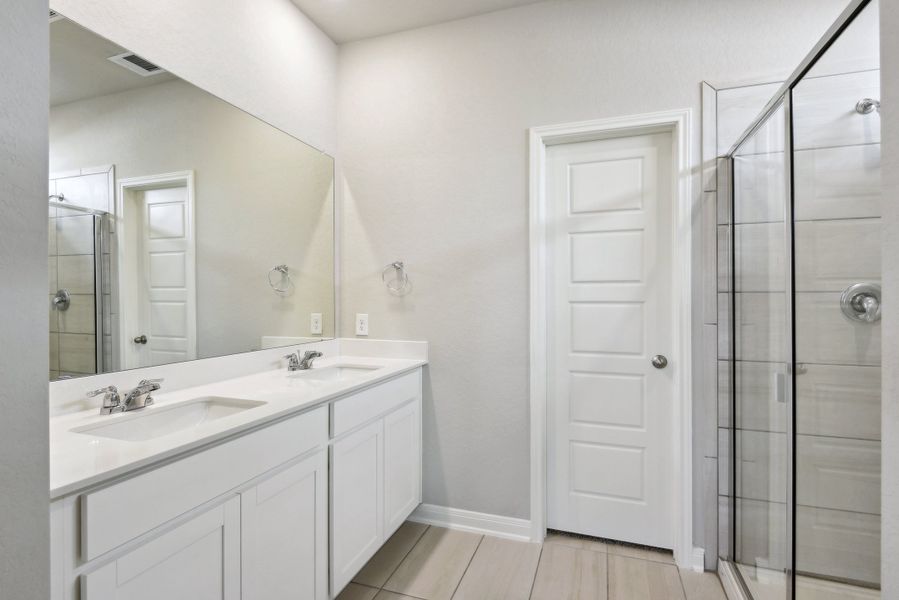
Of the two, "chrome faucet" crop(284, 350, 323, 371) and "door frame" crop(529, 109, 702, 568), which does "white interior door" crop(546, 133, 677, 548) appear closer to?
"door frame" crop(529, 109, 702, 568)

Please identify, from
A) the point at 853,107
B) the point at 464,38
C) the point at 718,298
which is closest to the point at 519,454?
the point at 718,298

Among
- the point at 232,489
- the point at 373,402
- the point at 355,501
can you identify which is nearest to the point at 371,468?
the point at 355,501

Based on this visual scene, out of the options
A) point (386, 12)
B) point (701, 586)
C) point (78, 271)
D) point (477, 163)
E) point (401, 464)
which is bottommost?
point (701, 586)

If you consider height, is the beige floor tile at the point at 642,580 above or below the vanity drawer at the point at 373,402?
below

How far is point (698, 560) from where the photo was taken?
77.8 inches

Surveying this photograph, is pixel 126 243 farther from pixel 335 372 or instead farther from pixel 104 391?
pixel 335 372

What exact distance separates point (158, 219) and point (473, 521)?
2019mm

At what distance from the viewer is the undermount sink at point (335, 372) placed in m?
2.08

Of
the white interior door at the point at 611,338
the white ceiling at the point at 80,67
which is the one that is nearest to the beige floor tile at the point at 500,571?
the white interior door at the point at 611,338

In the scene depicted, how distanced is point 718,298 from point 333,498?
6.04 feet

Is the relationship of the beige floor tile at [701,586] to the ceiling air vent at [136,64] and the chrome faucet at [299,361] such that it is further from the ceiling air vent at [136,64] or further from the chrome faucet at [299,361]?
the ceiling air vent at [136,64]

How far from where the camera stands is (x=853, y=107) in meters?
1.13

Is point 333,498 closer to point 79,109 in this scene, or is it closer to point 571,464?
point 571,464

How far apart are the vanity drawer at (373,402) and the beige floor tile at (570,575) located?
989 mm
